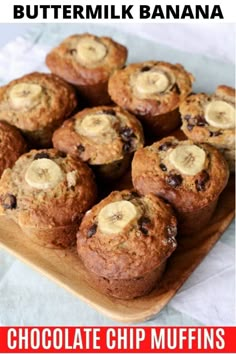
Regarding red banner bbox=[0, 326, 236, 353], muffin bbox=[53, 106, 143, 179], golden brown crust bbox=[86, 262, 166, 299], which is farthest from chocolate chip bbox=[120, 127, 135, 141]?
red banner bbox=[0, 326, 236, 353]

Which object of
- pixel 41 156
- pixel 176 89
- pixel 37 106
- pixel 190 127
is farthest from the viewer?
pixel 176 89

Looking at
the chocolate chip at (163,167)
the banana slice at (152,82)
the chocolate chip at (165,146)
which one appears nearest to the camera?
the chocolate chip at (163,167)

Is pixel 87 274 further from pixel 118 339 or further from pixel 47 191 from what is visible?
pixel 47 191

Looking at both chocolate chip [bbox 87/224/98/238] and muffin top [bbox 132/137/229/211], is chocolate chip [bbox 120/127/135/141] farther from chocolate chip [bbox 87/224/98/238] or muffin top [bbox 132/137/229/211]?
chocolate chip [bbox 87/224/98/238]

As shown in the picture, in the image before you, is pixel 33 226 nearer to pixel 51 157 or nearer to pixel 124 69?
pixel 51 157

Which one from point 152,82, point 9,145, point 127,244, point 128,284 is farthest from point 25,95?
point 128,284

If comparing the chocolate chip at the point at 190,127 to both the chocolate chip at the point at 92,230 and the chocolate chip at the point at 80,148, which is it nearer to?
the chocolate chip at the point at 80,148

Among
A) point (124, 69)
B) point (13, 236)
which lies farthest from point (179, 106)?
point (13, 236)

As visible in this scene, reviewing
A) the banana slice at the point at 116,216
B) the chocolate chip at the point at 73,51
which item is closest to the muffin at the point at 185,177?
the banana slice at the point at 116,216
